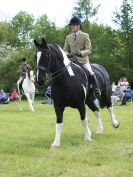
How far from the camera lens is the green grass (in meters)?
8.09

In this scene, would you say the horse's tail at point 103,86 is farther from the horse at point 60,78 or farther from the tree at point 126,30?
the tree at point 126,30

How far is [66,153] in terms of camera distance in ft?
32.8

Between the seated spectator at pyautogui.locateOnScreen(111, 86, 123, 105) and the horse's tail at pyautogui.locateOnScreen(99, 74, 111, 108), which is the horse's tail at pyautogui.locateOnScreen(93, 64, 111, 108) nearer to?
the horse's tail at pyautogui.locateOnScreen(99, 74, 111, 108)

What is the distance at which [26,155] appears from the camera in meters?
9.91

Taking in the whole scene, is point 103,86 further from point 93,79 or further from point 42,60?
point 42,60

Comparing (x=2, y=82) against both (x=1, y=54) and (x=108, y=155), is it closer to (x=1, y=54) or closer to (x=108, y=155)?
(x=1, y=54)

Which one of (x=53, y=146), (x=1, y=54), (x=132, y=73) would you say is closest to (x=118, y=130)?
(x=53, y=146)

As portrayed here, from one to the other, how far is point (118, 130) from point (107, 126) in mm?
1376

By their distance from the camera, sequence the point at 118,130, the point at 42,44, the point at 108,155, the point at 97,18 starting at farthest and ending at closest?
the point at 97,18, the point at 118,130, the point at 42,44, the point at 108,155

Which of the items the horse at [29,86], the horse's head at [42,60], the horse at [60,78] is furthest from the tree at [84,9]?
the horse's head at [42,60]

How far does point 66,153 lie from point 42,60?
6.92 ft

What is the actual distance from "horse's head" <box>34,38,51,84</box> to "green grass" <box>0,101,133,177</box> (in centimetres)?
157

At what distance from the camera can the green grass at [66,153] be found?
809cm

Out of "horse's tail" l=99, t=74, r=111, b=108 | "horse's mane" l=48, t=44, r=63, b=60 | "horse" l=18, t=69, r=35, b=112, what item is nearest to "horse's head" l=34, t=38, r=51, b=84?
"horse's mane" l=48, t=44, r=63, b=60
